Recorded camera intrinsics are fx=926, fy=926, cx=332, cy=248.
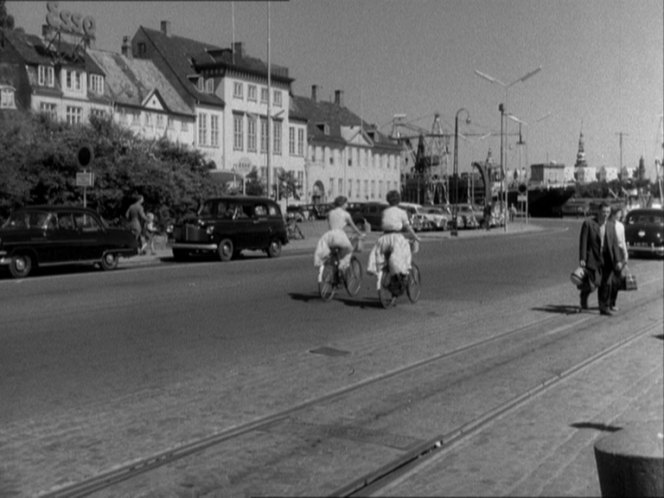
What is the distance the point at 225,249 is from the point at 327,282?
996 cm

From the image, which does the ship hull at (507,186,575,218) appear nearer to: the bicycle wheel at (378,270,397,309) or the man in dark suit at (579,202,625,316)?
the man in dark suit at (579,202,625,316)

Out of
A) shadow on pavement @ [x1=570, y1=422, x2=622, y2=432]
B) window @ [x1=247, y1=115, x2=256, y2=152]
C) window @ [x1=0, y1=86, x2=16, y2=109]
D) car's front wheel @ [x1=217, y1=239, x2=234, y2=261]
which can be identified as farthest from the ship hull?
car's front wheel @ [x1=217, y1=239, x2=234, y2=261]

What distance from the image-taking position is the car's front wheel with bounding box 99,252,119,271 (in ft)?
68.5

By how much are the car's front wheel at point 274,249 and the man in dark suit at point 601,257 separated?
13862mm

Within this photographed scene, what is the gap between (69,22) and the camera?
165 centimetres

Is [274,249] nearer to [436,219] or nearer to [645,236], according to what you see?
[645,236]

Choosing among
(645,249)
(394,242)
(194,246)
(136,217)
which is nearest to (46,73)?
(394,242)

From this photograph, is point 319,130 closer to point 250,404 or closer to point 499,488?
point 250,404

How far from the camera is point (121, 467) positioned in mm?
5281

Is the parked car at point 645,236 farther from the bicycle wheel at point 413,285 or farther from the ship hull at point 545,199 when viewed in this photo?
the ship hull at point 545,199

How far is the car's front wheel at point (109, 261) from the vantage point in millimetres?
20875

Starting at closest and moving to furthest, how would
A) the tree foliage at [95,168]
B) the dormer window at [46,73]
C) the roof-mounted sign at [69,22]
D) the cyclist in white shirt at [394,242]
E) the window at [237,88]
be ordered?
the roof-mounted sign at [69,22] < the dormer window at [46,73] < the window at [237,88] < the cyclist in white shirt at [394,242] < the tree foliage at [95,168]

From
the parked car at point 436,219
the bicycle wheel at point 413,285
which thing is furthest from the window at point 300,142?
the parked car at point 436,219

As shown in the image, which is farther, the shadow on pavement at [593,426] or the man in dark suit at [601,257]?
the man in dark suit at [601,257]
